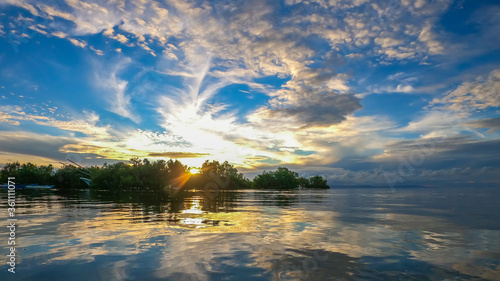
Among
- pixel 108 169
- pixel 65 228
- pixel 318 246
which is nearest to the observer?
pixel 318 246

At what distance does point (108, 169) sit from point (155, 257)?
642ft

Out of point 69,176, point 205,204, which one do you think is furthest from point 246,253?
point 69,176

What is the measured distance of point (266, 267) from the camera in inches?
445

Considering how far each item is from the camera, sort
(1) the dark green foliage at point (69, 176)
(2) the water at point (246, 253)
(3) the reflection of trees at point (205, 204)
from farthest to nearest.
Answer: (1) the dark green foliage at point (69, 176) → (3) the reflection of trees at point (205, 204) → (2) the water at point (246, 253)

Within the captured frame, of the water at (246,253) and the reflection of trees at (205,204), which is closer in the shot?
the water at (246,253)

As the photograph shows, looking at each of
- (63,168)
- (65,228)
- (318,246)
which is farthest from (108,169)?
(318,246)

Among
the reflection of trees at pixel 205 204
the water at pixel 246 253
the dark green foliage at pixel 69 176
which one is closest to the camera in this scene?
the water at pixel 246 253

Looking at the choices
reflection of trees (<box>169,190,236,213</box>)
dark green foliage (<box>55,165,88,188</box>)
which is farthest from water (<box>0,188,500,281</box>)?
dark green foliage (<box>55,165,88,188</box>)

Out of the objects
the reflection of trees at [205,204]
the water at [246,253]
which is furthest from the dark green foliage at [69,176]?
the water at [246,253]

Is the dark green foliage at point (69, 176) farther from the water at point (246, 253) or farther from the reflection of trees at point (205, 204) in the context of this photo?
the water at point (246, 253)

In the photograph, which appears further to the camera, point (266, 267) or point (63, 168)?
→ point (63, 168)

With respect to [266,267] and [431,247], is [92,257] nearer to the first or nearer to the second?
[266,267]

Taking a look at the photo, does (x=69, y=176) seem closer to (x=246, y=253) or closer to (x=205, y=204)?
(x=205, y=204)

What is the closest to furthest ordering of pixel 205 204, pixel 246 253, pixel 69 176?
pixel 246 253 < pixel 205 204 < pixel 69 176
